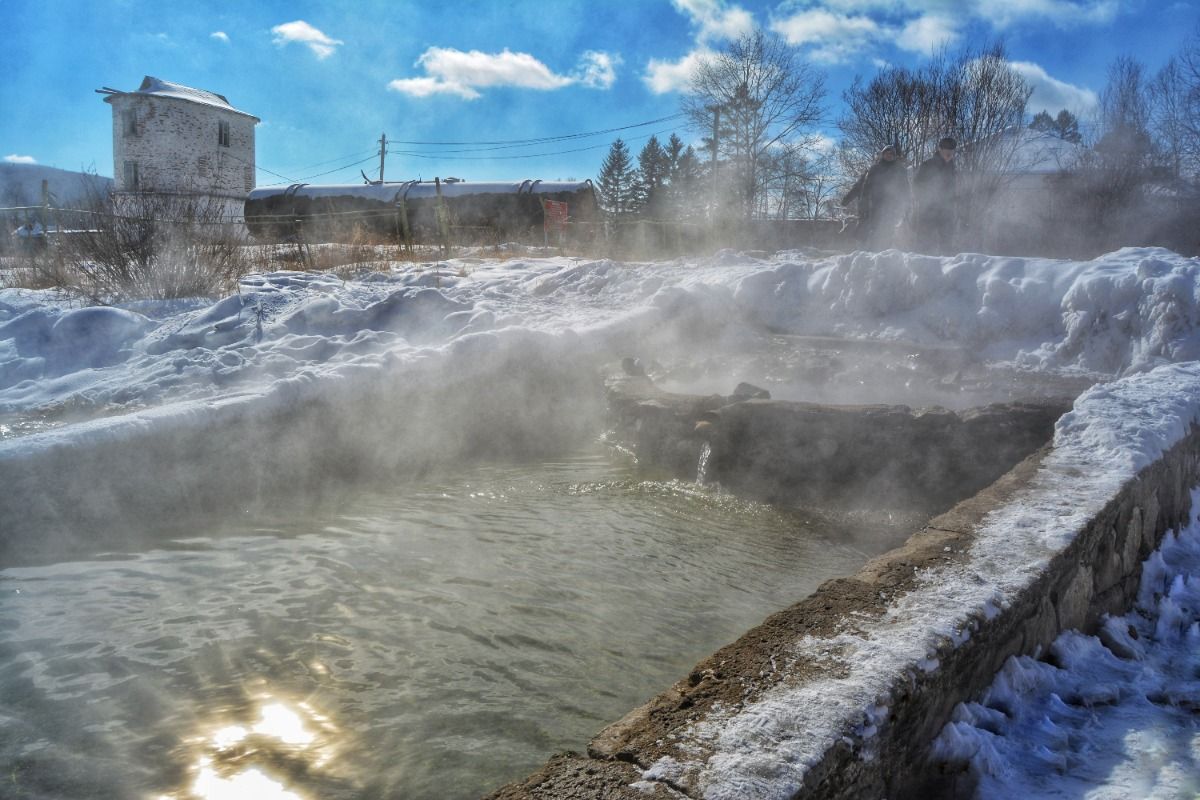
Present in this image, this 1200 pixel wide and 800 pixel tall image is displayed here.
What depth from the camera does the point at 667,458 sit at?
17.9 feet

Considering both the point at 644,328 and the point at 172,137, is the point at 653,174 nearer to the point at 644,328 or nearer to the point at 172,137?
the point at 172,137

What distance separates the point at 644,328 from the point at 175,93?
32.7 m

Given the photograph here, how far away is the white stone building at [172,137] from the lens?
31219 mm

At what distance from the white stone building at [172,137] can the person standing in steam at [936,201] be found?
93.6 ft

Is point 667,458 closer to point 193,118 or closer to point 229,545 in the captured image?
point 229,545

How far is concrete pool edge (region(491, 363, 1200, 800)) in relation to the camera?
4.35 feet

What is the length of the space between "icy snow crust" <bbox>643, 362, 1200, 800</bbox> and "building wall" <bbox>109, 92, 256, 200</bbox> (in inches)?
1325

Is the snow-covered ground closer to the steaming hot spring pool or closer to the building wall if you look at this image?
the steaming hot spring pool

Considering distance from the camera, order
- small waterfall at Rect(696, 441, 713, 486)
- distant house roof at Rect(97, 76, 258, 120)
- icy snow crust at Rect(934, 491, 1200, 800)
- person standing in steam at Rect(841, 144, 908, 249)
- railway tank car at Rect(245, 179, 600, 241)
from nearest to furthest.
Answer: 1. icy snow crust at Rect(934, 491, 1200, 800)
2. small waterfall at Rect(696, 441, 713, 486)
3. person standing in steam at Rect(841, 144, 908, 249)
4. railway tank car at Rect(245, 179, 600, 241)
5. distant house roof at Rect(97, 76, 258, 120)

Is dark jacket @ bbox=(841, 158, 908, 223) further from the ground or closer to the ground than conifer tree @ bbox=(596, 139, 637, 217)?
closer to the ground

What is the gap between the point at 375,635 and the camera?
2.88 metres

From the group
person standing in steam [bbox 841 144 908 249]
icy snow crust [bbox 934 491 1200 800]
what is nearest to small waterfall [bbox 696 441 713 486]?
icy snow crust [bbox 934 491 1200 800]

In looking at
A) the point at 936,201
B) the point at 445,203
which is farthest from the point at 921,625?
the point at 445,203

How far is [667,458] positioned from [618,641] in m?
2.67
